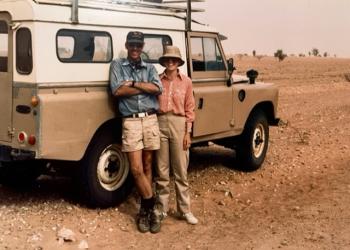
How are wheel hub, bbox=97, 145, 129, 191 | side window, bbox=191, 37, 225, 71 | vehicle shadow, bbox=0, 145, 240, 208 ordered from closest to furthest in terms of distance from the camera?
wheel hub, bbox=97, 145, 129, 191 < vehicle shadow, bbox=0, 145, 240, 208 < side window, bbox=191, 37, 225, 71

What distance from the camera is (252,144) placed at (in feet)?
27.9

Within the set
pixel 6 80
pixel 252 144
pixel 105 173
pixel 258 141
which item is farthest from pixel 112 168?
pixel 258 141

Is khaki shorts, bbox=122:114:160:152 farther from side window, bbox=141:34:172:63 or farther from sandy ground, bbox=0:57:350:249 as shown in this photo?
side window, bbox=141:34:172:63

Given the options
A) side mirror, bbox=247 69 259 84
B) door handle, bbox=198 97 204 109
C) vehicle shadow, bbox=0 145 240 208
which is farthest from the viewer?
side mirror, bbox=247 69 259 84

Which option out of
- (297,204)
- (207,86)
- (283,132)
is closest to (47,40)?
(207,86)

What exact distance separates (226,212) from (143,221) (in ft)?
3.66

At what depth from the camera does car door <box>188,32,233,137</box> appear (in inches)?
283

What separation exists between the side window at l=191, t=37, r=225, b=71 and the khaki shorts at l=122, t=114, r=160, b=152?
172cm

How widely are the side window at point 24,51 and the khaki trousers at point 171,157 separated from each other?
1.38 m

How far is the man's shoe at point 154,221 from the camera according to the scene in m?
5.75

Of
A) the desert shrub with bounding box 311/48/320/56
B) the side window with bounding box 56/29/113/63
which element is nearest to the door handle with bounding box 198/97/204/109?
the side window with bounding box 56/29/113/63

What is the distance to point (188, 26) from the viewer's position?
7223mm

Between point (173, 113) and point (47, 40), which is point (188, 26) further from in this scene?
point (47, 40)

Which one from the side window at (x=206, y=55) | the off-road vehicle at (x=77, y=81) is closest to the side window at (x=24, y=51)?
the off-road vehicle at (x=77, y=81)
